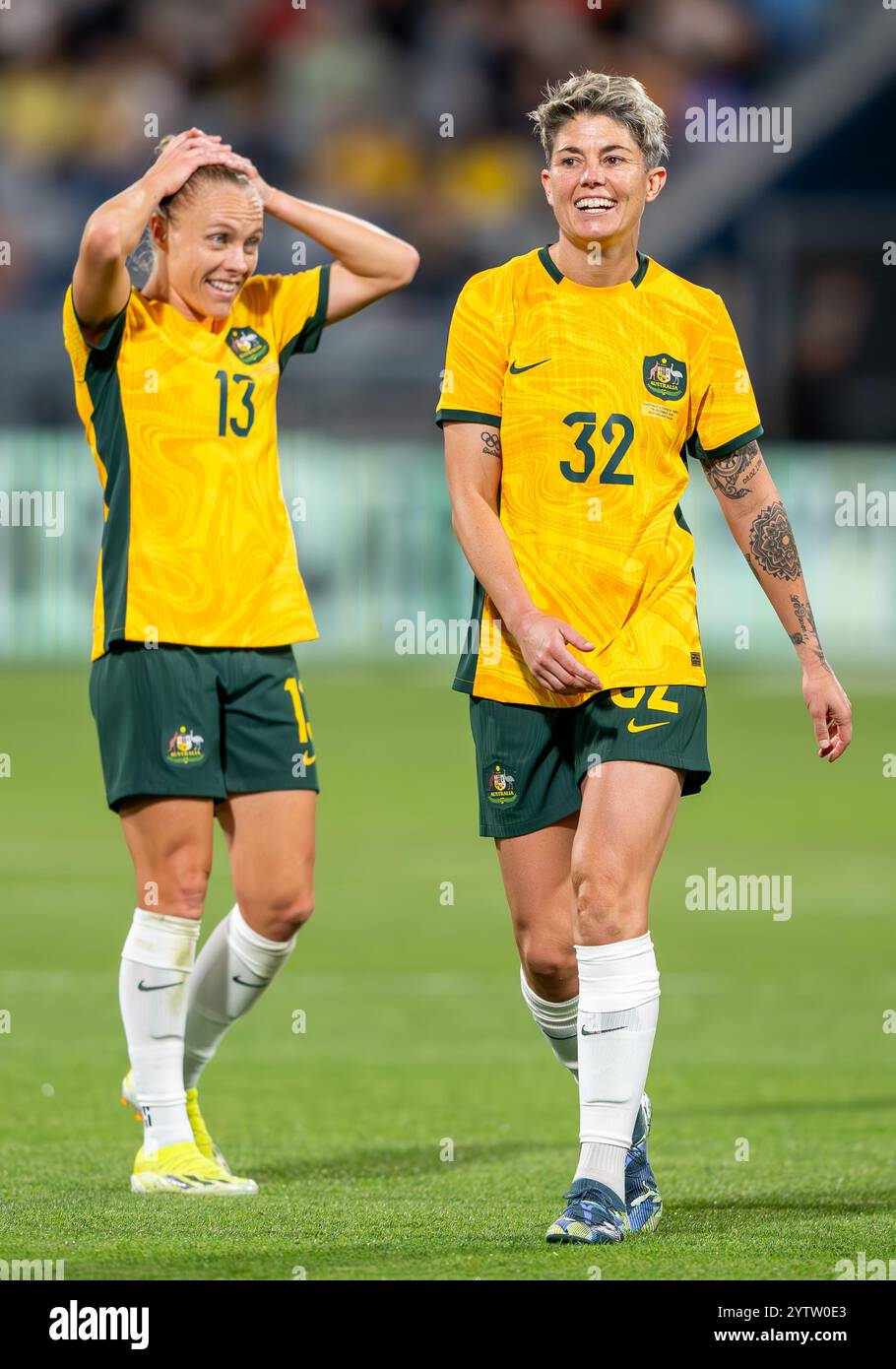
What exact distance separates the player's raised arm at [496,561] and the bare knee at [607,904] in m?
0.39

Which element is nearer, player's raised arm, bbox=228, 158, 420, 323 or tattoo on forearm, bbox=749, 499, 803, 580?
tattoo on forearm, bbox=749, 499, 803, 580

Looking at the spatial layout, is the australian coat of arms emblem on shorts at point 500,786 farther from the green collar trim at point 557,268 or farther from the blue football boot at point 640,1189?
the green collar trim at point 557,268

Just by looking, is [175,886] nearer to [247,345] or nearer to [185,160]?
[247,345]

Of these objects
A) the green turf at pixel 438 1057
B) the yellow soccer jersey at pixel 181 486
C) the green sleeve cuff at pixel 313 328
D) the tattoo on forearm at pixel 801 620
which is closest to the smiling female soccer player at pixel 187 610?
the yellow soccer jersey at pixel 181 486

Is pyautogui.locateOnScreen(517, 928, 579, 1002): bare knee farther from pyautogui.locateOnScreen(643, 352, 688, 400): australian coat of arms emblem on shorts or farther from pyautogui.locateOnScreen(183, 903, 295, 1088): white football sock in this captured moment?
pyautogui.locateOnScreen(643, 352, 688, 400): australian coat of arms emblem on shorts

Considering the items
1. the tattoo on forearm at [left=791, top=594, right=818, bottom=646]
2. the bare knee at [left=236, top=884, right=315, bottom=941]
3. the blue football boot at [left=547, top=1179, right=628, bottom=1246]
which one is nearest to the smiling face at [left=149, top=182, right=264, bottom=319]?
the bare knee at [left=236, top=884, right=315, bottom=941]

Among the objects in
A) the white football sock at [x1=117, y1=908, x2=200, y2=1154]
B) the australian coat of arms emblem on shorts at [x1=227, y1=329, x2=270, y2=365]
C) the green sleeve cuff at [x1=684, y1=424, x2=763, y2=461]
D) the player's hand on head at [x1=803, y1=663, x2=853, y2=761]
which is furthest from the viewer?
the australian coat of arms emblem on shorts at [x1=227, y1=329, x2=270, y2=365]

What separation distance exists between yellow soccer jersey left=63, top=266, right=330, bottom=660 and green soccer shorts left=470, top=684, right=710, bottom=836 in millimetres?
779

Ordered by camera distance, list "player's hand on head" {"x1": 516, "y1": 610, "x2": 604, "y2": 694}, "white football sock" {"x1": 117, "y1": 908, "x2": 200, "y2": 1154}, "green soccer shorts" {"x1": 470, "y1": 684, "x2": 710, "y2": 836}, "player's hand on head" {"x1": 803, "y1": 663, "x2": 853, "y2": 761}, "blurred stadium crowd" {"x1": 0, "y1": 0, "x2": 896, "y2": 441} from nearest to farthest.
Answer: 1. "player's hand on head" {"x1": 516, "y1": 610, "x2": 604, "y2": 694}
2. "green soccer shorts" {"x1": 470, "y1": 684, "x2": 710, "y2": 836}
3. "player's hand on head" {"x1": 803, "y1": 663, "x2": 853, "y2": 761}
4. "white football sock" {"x1": 117, "y1": 908, "x2": 200, "y2": 1154}
5. "blurred stadium crowd" {"x1": 0, "y1": 0, "x2": 896, "y2": 441}

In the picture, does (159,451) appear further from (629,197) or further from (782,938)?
(782,938)

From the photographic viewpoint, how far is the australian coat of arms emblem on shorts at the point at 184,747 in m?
5.34

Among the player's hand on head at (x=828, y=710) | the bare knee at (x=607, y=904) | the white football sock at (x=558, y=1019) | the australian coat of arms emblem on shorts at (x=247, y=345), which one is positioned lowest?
the white football sock at (x=558, y=1019)

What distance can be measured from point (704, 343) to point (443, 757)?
1057 cm

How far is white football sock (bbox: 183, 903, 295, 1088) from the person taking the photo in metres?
5.54
